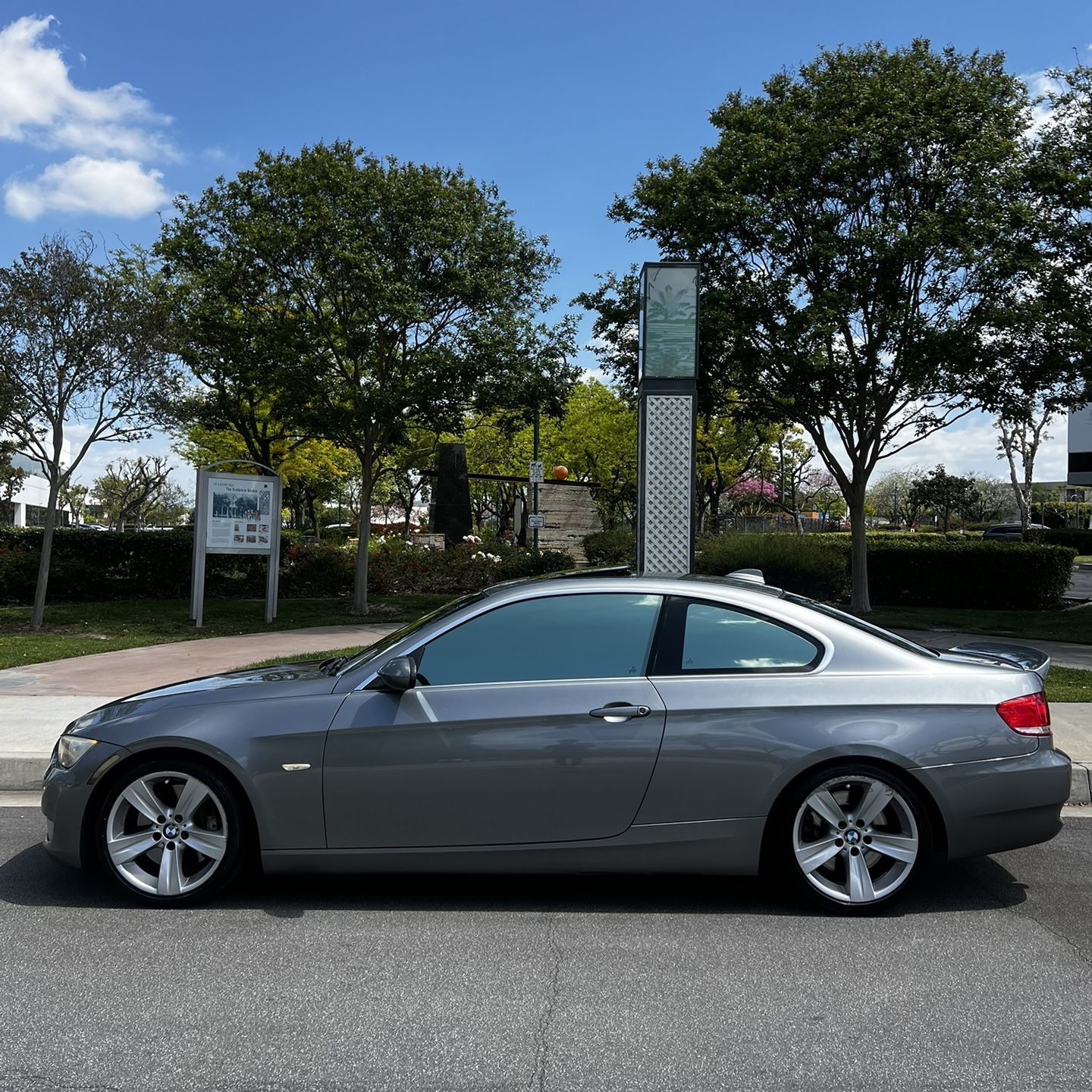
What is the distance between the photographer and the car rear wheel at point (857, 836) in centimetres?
436

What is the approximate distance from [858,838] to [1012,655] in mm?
1545

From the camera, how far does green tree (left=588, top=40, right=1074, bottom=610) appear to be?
15.4 metres

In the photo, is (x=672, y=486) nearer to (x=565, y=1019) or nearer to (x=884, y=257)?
(x=884, y=257)

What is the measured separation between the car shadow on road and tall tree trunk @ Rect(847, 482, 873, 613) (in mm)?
13032

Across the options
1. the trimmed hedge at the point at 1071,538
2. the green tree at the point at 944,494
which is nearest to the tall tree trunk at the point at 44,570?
the trimmed hedge at the point at 1071,538

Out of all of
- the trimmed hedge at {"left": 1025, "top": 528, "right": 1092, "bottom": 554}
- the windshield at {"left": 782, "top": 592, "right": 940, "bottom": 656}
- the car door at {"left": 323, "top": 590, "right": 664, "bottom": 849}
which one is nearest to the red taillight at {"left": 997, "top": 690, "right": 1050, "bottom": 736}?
the windshield at {"left": 782, "top": 592, "right": 940, "bottom": 656}

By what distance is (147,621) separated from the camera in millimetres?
15961

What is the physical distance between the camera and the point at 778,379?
17.3m

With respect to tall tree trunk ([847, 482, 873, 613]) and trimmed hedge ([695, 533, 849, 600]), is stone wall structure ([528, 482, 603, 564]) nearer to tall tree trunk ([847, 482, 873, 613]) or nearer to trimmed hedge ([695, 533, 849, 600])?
trimmed hedge ([695, 533, 849, 600])

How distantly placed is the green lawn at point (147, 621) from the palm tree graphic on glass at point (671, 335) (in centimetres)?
678

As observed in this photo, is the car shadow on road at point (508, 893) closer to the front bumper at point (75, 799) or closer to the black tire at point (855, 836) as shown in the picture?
the black tire at point (855, 836)

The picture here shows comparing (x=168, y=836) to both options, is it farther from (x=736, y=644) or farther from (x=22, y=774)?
(x=22, y=774)

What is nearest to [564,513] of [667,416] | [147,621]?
[147,621]

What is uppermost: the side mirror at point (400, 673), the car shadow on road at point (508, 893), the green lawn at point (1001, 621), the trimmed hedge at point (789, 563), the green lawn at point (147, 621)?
the trimmed hedge at point (789, 563)
